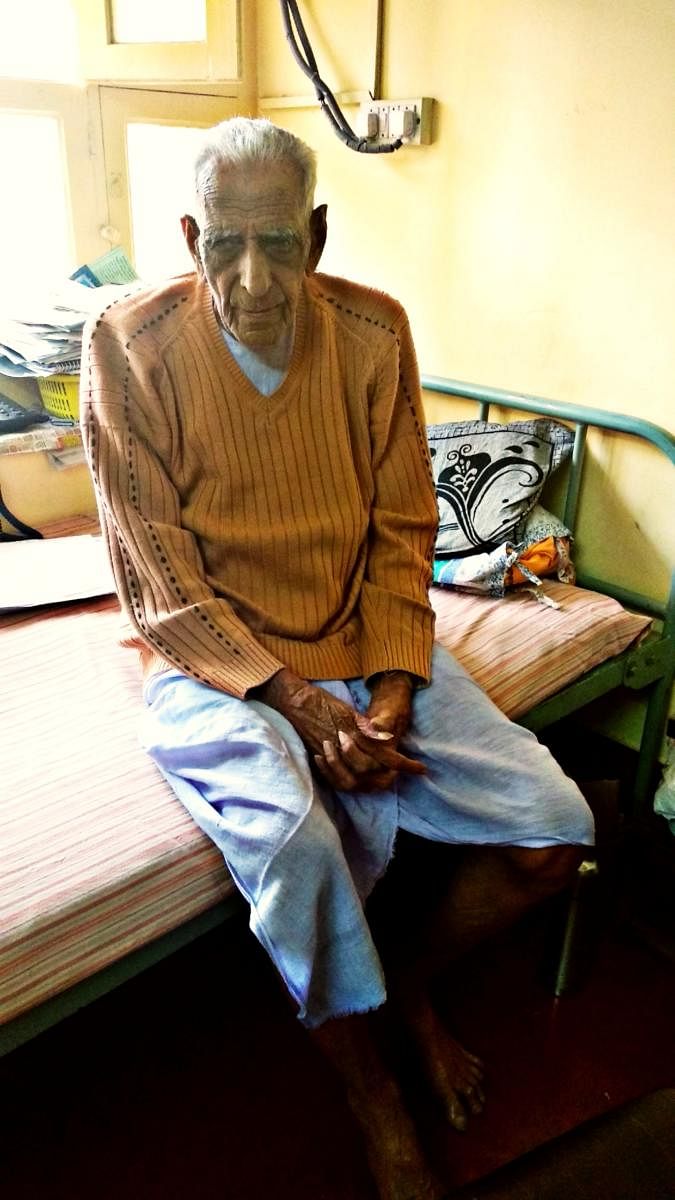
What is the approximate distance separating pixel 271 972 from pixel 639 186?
1.57 meters

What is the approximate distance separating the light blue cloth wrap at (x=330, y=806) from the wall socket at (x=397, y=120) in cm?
121

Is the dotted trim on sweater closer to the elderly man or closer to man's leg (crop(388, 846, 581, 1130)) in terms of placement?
the elderly man

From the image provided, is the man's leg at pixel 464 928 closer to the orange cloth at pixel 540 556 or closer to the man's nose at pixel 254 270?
the orange cloth at pixel 540 556

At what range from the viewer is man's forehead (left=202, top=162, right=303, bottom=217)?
118cm

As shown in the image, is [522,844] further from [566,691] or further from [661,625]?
[661,625]

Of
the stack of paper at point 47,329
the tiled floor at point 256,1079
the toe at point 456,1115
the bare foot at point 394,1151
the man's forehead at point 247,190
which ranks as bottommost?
the tiled floor at point 256,1079

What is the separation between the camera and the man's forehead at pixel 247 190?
1.18 metres

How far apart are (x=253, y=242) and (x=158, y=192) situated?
1344mm

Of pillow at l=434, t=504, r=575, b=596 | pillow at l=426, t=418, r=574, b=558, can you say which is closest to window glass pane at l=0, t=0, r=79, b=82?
pillow at l=426, t=418, r=574, b=558

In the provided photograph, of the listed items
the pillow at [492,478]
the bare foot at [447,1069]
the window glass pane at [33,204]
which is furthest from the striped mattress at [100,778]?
the window glass pane at [33,204]

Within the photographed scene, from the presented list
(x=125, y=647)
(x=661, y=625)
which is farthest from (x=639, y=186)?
(x=125, y=647)

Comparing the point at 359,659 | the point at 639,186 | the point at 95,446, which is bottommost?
the point at 359,659

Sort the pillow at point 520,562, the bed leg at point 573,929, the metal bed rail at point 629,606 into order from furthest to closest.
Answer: the pillow at point 520,562
the metal bed rail at point 629,606
the bed leg at point 573,929

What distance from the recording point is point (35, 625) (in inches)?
65.7
